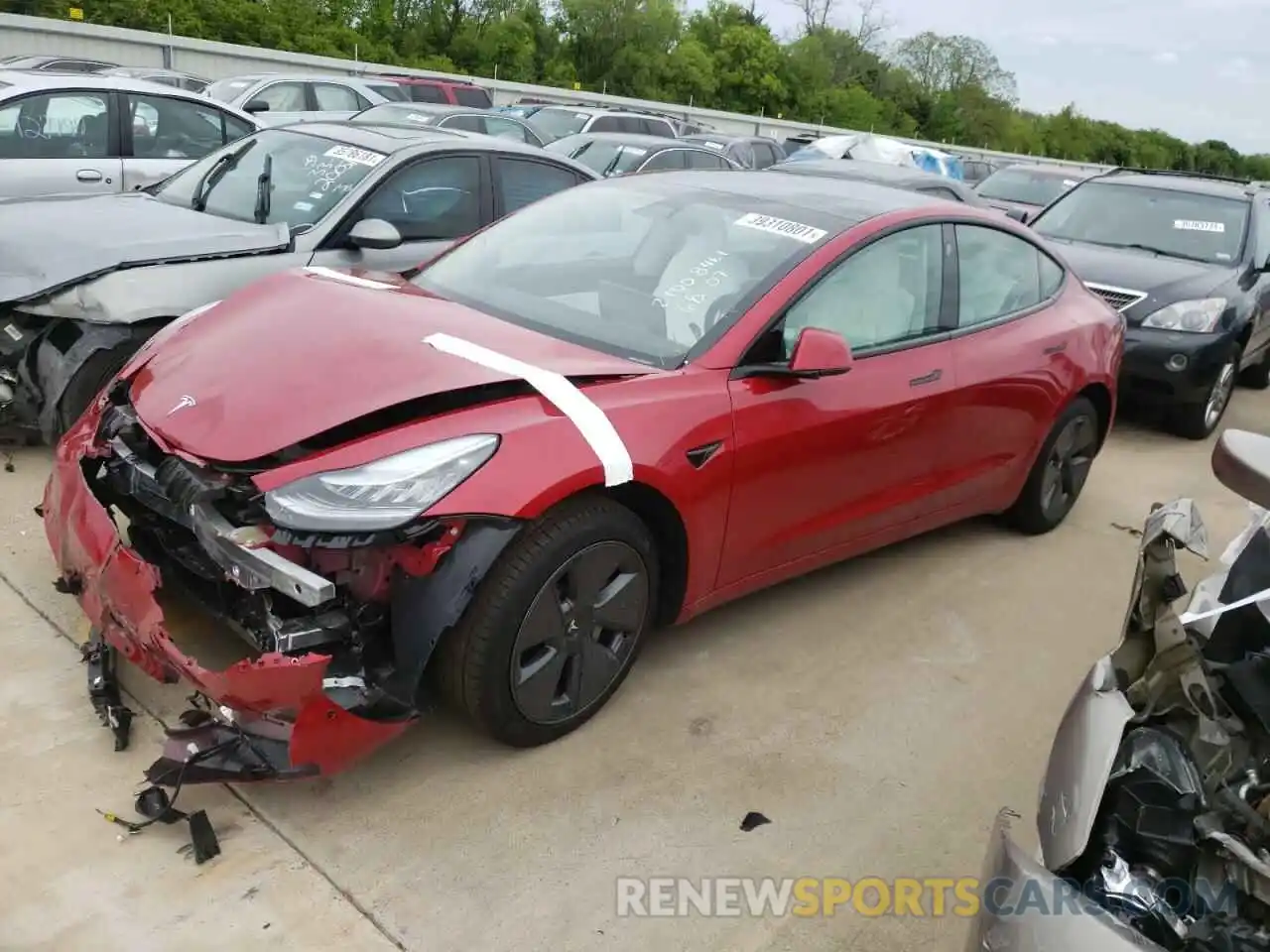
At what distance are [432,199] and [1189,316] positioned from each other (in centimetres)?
485

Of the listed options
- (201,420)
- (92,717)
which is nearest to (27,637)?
(92,717)

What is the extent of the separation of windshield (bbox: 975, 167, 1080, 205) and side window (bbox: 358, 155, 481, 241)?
8.89 metres

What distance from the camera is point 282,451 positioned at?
2.78m

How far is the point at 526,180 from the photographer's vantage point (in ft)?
19.7

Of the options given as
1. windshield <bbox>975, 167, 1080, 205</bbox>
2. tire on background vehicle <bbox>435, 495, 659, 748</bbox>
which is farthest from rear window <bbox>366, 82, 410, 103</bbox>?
tire on background vehicle <bbox>435, 495, 659, 748</bbox>

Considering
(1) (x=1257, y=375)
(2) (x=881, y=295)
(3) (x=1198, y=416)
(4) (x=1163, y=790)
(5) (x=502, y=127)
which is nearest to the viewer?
(4) (x=1163, y=790)

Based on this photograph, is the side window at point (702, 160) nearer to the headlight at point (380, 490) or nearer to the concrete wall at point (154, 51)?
the concrete wall at point (154, 51)

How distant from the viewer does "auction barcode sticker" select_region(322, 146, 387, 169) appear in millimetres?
5524

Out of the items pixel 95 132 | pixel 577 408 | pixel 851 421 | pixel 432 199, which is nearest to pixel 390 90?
pixel 95 132

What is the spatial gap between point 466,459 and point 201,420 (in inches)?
29.5

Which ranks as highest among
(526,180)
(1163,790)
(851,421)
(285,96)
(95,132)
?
(285,96)

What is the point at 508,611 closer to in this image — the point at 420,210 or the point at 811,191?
the point at 811,191

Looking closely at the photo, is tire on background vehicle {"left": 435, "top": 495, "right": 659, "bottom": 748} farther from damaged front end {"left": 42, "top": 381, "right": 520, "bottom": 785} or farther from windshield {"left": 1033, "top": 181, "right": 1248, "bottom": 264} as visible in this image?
windshield {"left": 1033, "top": 181, "right": 1248, "bottom": 264}

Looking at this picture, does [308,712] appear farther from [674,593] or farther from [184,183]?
[184,183]
